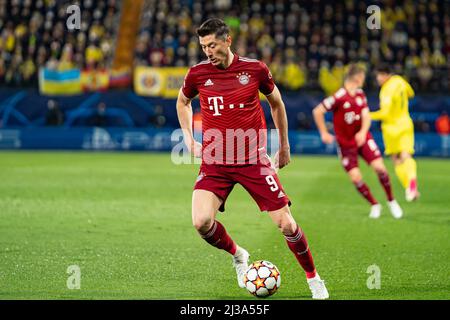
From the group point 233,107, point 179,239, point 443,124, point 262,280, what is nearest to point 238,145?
point 233,107

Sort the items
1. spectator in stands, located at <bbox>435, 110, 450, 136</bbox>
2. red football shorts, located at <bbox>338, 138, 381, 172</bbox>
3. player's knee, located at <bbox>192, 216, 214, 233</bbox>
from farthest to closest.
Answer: spectator in stands, located at <bbox>435, 110, 450, 136</bbox> < red football shorts, located at <bbox>338, 138, 381, 172</bbox> < player's knee, located at <bbox>192, 216, 214, 233</bbox>

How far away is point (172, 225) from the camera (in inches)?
470

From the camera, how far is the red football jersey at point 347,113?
1322cm

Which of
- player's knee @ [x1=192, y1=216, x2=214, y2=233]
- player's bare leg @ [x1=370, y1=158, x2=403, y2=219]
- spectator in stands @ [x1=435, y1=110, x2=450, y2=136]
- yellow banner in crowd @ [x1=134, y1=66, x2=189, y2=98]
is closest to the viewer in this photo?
player's knee @ [x1=192, y1=216, x2=214, y2=233]

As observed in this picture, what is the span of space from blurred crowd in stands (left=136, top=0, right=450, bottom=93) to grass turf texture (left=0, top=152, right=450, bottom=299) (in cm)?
893

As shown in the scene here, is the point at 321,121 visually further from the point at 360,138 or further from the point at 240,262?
the point at 240,262

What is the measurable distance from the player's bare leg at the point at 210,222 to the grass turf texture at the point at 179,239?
28 cm

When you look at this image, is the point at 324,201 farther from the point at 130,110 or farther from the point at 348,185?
the point at 130,110

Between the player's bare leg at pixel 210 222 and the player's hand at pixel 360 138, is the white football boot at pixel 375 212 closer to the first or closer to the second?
the player's hand at pixel 360 138

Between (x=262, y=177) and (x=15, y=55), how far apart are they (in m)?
23.4

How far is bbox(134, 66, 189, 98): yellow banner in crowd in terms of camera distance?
27.4m

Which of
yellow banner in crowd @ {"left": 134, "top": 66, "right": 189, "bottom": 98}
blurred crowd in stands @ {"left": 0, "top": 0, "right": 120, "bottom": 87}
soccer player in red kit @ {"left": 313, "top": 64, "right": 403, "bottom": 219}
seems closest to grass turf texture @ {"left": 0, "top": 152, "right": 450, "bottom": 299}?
soccer player in red kit @ {"left": 313, "top": 64, "right": 403, "bottom": 219}

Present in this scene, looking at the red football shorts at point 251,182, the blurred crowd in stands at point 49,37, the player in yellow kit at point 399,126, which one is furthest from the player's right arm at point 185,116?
the blurred crowd in stands at point 49,37

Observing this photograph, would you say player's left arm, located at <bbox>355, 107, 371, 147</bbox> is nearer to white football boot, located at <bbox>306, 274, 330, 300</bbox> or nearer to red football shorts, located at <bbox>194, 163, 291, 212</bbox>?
red football shorts, located at <bbox>194, 163, 291, 212</bbox>
